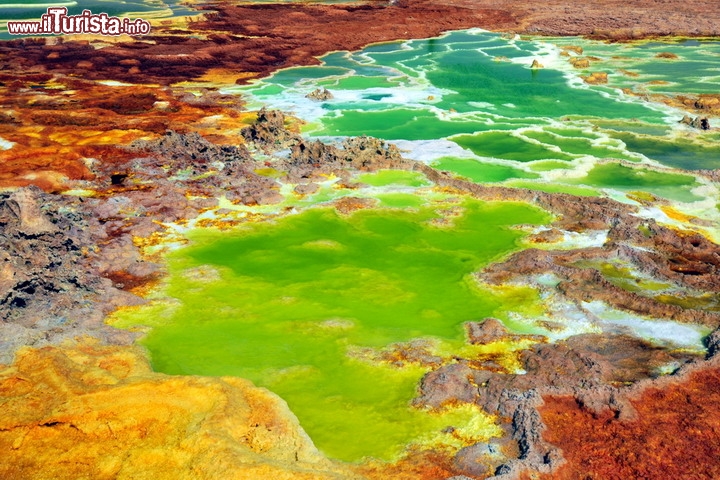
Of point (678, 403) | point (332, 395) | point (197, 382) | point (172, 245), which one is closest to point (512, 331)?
point (678, 403)

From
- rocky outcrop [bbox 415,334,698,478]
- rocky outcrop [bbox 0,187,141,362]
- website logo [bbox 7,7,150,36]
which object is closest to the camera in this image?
rocky outcrop [bbox 415,334,698,478]

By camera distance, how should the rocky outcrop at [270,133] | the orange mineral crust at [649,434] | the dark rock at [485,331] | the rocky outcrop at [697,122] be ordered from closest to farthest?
the orange mineral crust at [649,434] → the dark rock at [485,331] → the rocky outcrop at [270,133] → the rocky outcrop at [697,122]

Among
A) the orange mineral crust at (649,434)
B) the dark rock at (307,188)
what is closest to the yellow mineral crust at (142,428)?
the orange mineral crust at (649,434)

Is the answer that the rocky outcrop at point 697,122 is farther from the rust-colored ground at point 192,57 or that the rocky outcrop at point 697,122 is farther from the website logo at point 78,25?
the website logo at point 78,25

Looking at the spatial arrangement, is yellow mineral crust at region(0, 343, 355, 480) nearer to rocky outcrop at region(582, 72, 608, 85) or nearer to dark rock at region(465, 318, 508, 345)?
dark rock at region(465, 318, 508, 345)

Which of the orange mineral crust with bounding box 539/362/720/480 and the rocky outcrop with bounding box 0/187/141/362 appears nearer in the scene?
the orange mineral crust with bounding box 539/362/720/480

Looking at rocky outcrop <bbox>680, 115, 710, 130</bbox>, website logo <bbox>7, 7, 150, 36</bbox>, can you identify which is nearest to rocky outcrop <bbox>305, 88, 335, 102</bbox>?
rocky outcrop <bbox>680, 115, 710, 130</bbox>
